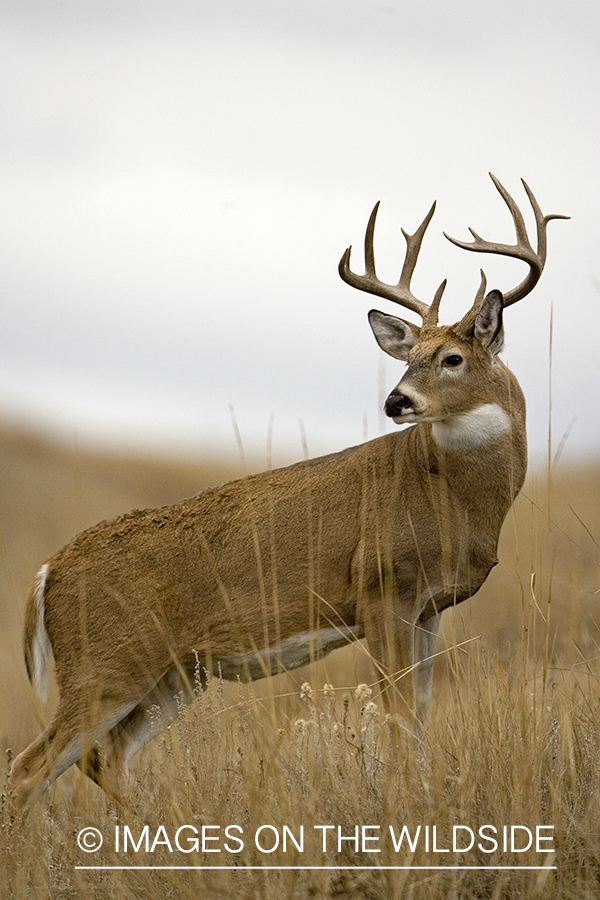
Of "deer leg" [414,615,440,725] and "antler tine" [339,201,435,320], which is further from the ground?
"antler tine" [339,201,435,320]

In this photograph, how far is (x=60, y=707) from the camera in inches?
246

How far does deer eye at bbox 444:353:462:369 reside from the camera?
6.25 metres

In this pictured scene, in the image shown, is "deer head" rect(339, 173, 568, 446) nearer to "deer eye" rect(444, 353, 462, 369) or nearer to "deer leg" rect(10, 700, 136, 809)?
"deer eye" rect(444, 353, 462, 369)

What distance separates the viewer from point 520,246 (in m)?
6.64

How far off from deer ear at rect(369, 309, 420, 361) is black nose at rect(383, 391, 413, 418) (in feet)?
3.04

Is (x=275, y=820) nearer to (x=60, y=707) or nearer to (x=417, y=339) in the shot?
(x=60, y=707)

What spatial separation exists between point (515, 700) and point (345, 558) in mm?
1586

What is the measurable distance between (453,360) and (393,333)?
81 centimetres

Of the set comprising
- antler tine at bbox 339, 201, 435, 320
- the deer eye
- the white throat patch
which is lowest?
the white throat patch

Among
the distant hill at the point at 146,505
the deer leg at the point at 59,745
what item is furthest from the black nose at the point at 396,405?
the deer leg at the point at 59,745

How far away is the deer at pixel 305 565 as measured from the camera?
613 centimetres

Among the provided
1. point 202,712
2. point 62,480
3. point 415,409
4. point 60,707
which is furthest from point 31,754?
point 62,480

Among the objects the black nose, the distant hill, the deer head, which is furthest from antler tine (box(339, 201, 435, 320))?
the distant hill

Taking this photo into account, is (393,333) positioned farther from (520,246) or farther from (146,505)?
(146,505)
